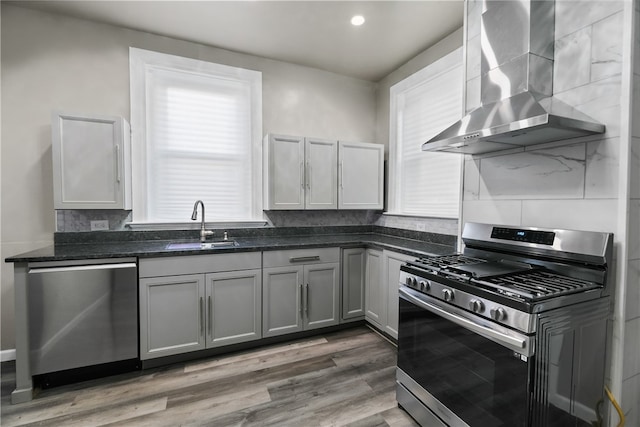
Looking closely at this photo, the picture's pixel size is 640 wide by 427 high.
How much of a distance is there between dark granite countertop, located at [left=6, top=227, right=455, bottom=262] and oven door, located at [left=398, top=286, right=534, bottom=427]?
75 centimetres

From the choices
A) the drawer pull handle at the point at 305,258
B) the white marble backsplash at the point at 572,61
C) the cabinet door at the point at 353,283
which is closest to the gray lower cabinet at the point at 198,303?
the drawer pull handle at the point at 305,258

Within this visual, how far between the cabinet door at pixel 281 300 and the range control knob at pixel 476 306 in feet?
5.36

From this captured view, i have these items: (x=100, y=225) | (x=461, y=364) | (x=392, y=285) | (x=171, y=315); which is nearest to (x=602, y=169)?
(x=461, y=364)

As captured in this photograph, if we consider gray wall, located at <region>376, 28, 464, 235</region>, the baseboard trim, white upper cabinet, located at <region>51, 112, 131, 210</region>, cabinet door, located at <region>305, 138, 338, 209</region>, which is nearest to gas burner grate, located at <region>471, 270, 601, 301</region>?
gray wall, located at <region>376, 28, 464, 235</region>

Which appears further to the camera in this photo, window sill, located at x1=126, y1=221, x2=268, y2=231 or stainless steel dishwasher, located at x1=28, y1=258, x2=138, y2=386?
window sill, located at x1=126, y1=221, x2=268, y2=231

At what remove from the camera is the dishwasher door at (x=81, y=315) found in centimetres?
196

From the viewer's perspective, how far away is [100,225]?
260 centimetres

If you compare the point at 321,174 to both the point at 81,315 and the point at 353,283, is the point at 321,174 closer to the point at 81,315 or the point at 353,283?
the point at 353,283

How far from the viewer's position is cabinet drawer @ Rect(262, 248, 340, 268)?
263 centimetres

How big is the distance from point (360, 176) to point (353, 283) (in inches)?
47.0

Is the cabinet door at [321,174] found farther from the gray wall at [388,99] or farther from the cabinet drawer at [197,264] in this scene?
the cabinet drawer at [197,264]

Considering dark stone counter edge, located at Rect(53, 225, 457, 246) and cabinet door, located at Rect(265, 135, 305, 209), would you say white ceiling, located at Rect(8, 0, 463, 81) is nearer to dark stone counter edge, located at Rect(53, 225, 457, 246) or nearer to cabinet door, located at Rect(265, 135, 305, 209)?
cabinet door, located at Rect(265, 135, 305, 209)

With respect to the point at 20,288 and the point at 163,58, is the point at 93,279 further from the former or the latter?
the point at 163,58

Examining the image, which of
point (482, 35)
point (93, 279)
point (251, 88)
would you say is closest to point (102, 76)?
point (251, 88)
